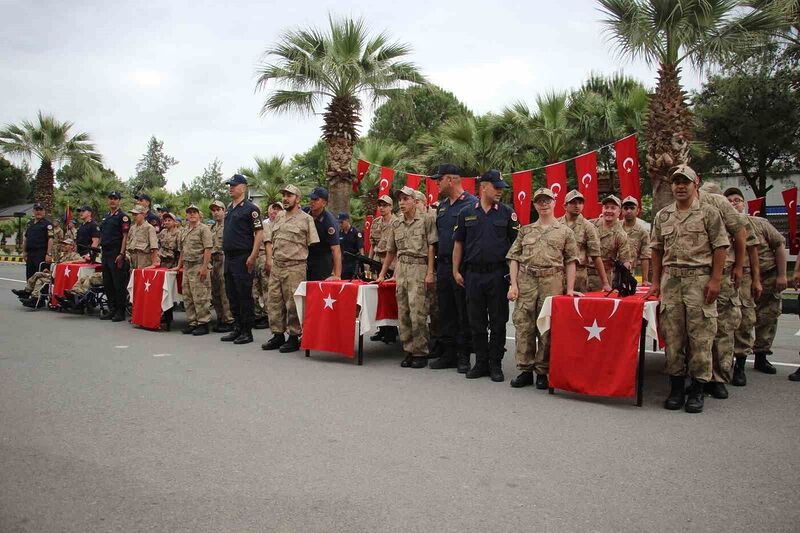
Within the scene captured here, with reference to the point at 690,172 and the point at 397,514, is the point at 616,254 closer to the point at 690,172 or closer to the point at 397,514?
the point at 690,172

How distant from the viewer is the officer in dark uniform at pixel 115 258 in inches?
429

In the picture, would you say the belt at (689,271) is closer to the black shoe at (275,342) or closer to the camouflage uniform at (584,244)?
A: the camouflage uniform at (584,244)

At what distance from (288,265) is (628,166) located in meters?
8.30

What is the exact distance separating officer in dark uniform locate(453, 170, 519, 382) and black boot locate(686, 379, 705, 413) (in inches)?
67.1

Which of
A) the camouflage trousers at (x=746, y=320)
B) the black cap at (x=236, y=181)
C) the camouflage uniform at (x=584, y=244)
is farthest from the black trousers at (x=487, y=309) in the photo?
the black cap at (x=236, y=181)

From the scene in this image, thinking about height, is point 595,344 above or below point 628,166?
below

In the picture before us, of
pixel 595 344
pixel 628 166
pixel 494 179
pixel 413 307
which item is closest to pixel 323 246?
pixel 413 307

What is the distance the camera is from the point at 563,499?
327 cm

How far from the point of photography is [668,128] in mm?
13578

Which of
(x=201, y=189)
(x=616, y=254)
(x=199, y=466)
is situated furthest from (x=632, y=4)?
(x=201, y=189)

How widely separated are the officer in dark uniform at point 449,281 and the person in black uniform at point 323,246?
59.7 inches

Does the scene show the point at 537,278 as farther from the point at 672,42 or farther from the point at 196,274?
the point at 672,42

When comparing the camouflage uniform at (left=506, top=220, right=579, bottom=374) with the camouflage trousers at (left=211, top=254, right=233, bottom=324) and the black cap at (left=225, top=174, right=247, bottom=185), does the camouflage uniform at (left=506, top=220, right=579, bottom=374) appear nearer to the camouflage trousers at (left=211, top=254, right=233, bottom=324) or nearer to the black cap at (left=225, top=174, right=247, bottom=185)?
the black cap at (left=225, top=174, right=247, bottom=185)

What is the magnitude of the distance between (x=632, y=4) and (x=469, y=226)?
9069 millimetres
